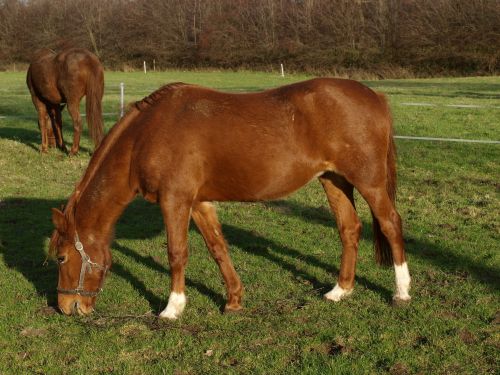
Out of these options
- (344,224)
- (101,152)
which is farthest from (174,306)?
(344,224)

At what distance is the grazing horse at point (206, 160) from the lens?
487 centimetres

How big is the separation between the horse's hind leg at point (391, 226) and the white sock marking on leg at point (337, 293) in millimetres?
435

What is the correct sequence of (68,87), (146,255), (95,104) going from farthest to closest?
(68,87)
(95,104)
(146,255)

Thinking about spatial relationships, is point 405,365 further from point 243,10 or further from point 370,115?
point 243,10

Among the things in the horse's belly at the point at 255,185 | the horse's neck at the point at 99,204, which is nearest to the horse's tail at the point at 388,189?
the horse's belly at the point at 255,185

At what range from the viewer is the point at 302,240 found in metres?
7.34

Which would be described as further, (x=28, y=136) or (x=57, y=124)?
(x=28, y=136)

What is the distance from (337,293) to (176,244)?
151 cm

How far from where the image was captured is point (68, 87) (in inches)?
516

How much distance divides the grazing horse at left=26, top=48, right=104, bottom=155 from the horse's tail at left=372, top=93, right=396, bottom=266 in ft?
26.3

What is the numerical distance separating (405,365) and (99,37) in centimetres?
6652

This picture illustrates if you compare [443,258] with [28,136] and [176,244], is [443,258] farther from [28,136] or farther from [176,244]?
[28,136]

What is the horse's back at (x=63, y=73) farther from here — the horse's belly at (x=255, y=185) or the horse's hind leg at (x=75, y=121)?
the horse's belly at (x=255, y=185)

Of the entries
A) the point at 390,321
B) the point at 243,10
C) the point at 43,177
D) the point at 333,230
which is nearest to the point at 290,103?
the point at 390,321
